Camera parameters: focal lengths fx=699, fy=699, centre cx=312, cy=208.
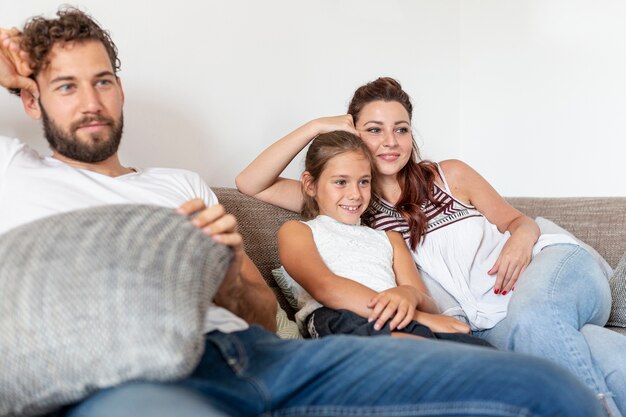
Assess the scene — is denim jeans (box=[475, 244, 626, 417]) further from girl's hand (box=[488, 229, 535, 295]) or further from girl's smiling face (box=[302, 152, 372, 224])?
girl's smiling face (box=[302, 152, 372, 224])

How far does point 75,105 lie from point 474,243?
3.80 ft

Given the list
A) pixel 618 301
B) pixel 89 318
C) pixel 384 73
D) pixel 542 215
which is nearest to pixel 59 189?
pixel 89 318

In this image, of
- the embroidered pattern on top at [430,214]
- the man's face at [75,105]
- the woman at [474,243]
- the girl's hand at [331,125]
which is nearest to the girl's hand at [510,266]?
the woman at [474,243]

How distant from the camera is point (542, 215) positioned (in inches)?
98.5

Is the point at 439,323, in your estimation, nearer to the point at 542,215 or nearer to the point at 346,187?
the point at 346,187

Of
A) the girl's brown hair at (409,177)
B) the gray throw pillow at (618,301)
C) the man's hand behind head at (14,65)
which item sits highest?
the man's hand behind head at (14,65)

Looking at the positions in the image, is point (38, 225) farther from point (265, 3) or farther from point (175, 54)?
point (265, 3)

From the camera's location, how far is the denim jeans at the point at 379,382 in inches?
38.6

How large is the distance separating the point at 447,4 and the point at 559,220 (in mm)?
1309

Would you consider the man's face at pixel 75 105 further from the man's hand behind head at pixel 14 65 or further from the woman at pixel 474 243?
the woman at pixel 474 243

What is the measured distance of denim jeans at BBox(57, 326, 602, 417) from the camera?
3.22 feet

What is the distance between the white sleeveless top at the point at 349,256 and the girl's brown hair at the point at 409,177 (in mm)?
155

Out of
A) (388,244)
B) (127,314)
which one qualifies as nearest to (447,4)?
(388,244)

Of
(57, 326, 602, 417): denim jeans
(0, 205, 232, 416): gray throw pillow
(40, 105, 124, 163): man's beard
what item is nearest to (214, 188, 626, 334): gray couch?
(40, 105, 124, 163): man's beard
